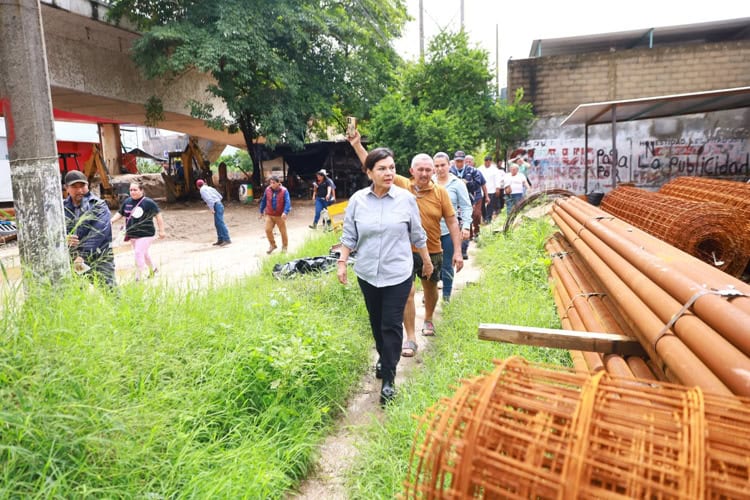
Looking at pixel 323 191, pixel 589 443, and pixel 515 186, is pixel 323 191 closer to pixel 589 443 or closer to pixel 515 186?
pixel 515 186

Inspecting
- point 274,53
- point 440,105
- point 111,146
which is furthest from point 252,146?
point 111,146

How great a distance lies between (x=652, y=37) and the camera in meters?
17.4

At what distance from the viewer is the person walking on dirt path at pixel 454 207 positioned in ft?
17.2

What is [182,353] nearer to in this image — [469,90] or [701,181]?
[701,181]

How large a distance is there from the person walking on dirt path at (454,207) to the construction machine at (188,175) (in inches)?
654

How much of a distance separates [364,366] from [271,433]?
1320 millimetres

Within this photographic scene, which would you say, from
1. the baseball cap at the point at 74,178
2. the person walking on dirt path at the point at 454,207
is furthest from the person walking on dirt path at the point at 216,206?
the person walking on dirt path at the point at 454,207

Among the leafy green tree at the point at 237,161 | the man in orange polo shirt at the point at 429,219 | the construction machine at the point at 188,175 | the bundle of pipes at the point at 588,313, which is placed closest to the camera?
the bundle of pipes at the point at 588,313

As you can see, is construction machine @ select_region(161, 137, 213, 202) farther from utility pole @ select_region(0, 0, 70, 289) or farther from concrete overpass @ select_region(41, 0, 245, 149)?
utility pole @ select_region(0, 0, 70, 289)

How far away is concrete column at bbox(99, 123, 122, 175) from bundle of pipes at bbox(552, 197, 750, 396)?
85.0ft

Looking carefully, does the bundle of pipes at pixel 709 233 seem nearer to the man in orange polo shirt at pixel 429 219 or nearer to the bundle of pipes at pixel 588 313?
the bundle of pipes at pixel 588 313

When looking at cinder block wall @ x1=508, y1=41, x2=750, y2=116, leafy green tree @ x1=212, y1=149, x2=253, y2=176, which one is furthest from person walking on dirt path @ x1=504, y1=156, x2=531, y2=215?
leafy green tree @ x1=212, y1=149, x2=253, y2=176

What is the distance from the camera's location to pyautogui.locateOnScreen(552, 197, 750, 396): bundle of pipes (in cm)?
165

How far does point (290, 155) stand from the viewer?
74.8ft
